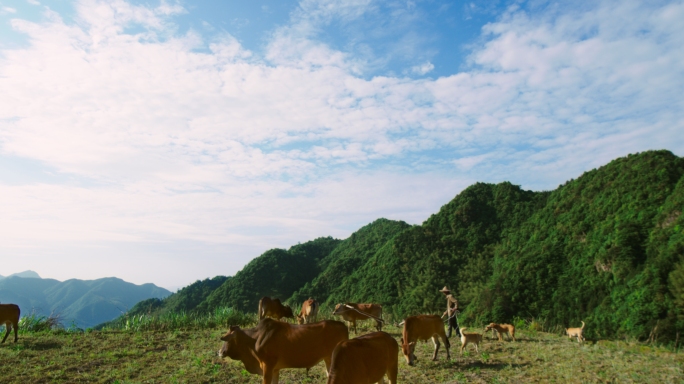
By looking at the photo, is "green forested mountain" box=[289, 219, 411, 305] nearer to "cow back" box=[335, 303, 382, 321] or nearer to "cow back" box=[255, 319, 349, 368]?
"cow back" box=[335, 303, 382, 321]

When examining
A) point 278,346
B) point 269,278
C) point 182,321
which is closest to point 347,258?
point 269,278

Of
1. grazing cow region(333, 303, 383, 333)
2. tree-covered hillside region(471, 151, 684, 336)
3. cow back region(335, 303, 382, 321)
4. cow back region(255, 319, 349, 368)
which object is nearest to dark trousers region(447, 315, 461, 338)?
grazing cow region(333, 303, 383, 333)

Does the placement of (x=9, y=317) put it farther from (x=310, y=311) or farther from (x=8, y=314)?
(x=310, y=311)

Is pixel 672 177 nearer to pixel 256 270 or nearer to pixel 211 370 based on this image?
pixel 211 370

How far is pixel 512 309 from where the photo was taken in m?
46.3

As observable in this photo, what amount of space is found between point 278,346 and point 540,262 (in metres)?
50.3

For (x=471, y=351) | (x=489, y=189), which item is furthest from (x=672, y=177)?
(x=471, y=351)

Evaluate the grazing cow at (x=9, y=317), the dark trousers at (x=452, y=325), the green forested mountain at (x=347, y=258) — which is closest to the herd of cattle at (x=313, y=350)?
the dark trousers at (x=452, y=325)

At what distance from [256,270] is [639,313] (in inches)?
2235

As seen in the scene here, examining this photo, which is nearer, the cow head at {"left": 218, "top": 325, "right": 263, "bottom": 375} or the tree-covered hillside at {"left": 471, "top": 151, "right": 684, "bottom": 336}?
the cow head at {"left": 218, "top": 325, "right": 263, "bottom": 375}

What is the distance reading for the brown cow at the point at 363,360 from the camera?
7.13 m

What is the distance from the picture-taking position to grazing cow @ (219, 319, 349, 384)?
27.6 feet

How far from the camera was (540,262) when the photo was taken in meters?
51.1

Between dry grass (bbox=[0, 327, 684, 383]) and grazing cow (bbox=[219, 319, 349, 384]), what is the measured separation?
2.06 meters
